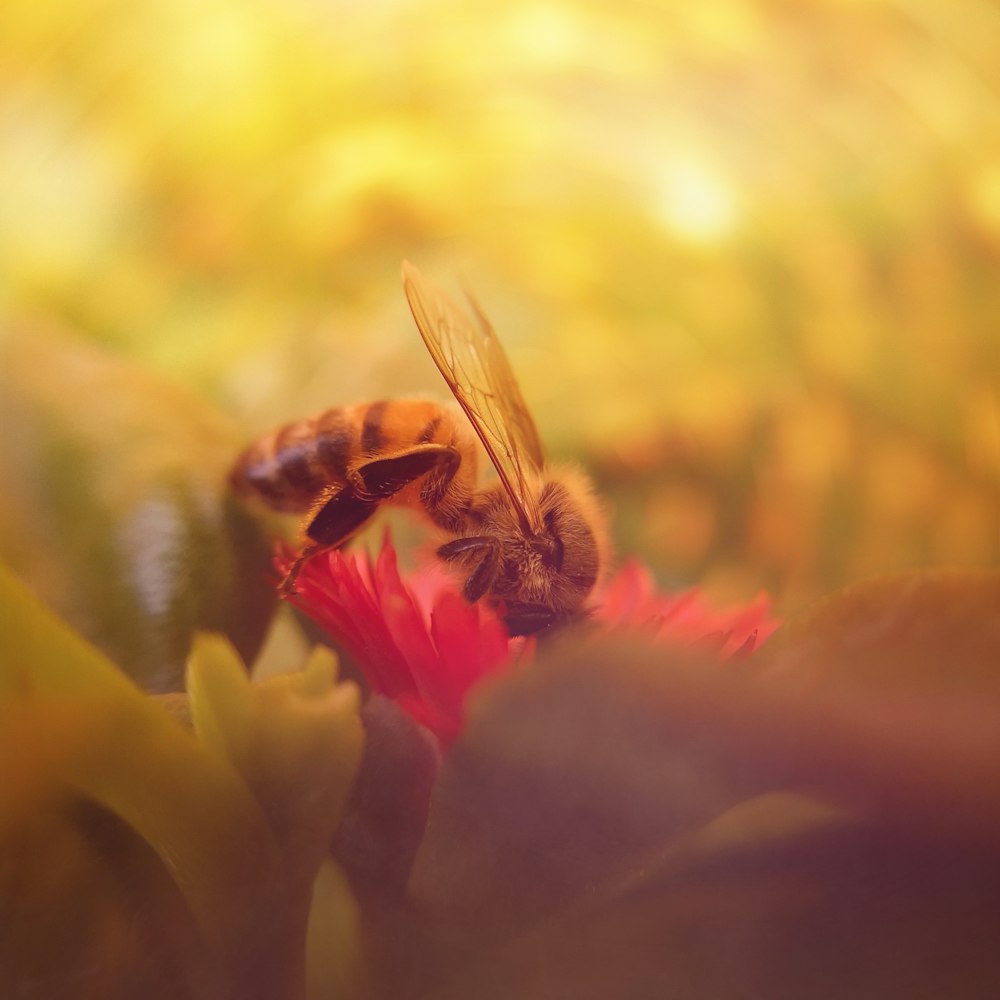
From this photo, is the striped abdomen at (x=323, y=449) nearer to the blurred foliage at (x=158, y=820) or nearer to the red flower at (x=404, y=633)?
the red flower at (x=404, y=633)

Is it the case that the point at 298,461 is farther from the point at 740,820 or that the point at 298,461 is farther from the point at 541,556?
the point at 740,820

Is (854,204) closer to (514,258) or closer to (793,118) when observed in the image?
(793,118)

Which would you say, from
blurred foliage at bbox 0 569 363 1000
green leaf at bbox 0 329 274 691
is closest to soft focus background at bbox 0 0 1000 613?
green leaf at bbox 0 329 274 691

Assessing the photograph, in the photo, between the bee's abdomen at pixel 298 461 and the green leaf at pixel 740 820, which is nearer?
the green leaf at pixel 740 820

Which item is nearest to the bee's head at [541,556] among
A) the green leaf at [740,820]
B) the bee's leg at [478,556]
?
the bee's leg at [478,556]

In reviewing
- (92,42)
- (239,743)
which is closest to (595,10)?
(92,42)
